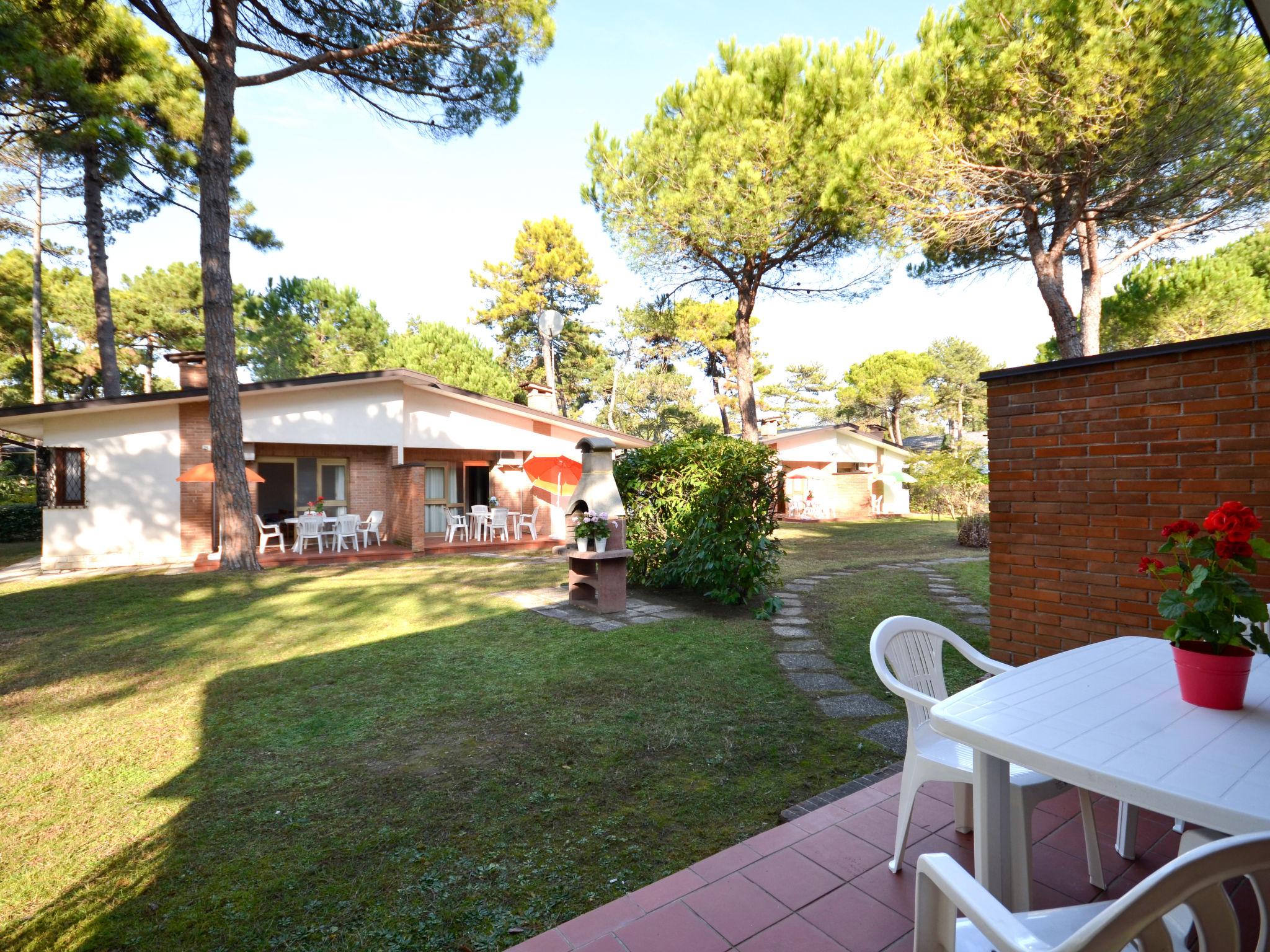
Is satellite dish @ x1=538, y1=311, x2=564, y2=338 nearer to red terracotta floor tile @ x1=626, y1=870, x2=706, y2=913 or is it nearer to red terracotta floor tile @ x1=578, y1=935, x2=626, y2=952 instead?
red terracotta floor tile @ x1=626, y1=870, x2=706, y2=913

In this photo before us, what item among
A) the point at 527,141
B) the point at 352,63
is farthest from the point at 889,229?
the point at 352,63

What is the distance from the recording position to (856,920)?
187cm

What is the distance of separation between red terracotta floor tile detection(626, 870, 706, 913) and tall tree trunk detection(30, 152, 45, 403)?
24.0 m

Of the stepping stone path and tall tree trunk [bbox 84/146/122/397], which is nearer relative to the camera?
the stepping stone path

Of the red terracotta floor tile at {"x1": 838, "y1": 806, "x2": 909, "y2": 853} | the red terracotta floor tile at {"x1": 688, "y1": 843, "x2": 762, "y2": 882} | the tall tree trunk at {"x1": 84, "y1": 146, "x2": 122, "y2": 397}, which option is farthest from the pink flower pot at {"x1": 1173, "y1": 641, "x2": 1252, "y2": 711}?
the tall tree trunk at {"x1": 84, "y1": 146, "x2": 122, "y2": 397}

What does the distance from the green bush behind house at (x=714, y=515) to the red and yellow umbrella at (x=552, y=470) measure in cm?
557

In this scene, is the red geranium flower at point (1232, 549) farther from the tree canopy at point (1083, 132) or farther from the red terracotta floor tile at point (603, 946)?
the tree canopy at point (1083, 132)

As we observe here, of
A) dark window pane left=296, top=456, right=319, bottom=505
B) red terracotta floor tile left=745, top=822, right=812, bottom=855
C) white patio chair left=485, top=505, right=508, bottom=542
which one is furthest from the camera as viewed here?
white patio chair left=485, top=505, right=508, bottom=542

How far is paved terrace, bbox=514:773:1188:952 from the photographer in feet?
5.92

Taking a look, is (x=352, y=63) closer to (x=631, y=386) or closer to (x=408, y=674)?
(x=408, y=674)

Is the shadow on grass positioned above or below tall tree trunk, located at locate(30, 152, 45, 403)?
below

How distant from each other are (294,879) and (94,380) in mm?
26635

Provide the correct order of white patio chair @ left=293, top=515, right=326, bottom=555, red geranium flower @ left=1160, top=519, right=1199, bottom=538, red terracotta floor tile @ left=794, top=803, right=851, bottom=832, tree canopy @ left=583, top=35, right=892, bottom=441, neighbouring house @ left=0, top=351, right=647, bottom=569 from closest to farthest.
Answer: red geranium flower @ left=1160, top=519, right=1199, bottom=538, red terracotta floor tile @ left=794, top=803, right=851, bottom=832, neighbouring house @ left=0, top=351, right=647, bottom=569, white patio chair @ left=293, top=515, right=326, bottom=555, tree canopy @ left=583, top=35, right=892, bottom=441

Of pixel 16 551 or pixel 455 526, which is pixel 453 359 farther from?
pixel 16 551
